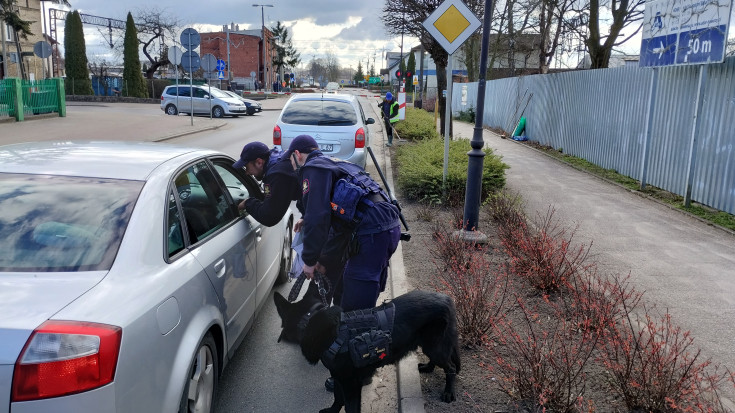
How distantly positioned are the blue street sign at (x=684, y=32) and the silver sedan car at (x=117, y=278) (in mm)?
7606

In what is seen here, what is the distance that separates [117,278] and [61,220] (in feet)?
1.72

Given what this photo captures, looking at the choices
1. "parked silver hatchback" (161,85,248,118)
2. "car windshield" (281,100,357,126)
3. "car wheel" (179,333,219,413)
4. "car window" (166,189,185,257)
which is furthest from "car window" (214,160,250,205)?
"parked silver hatchback" (161,85,248,118)

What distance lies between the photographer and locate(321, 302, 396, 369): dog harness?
9.58 feet

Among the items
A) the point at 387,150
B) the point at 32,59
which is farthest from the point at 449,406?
the point at 32,59

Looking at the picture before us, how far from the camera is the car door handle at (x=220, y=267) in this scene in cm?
314

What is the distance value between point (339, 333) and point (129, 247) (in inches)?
43.5

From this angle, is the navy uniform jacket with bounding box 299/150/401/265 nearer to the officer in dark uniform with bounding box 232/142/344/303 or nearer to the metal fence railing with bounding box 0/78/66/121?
the officer in dark uniform with bounding box 232/142/344/303

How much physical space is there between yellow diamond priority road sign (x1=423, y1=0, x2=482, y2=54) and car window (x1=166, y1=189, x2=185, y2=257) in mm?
5096

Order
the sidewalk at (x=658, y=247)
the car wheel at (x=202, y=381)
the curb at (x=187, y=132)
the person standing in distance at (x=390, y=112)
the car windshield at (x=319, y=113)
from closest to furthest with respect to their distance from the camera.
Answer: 1. the car wheel at (x=202, y=381)
2. the sidewalk at (x=658, y=247)
3. the car windshield at (x=319, y=113)
4. the curb at (x=187, y=132)
5. the person standing in distance at (x=390, y=112)

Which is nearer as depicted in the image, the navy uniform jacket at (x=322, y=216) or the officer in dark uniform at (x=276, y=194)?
the navy uniform jacket at (x=322, y=216)

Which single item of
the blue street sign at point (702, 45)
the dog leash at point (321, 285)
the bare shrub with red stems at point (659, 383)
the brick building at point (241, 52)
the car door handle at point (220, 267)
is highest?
the brick building at point (241, 52)

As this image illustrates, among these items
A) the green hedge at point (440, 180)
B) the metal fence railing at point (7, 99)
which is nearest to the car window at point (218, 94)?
the metal fence railing at point (7, 99)

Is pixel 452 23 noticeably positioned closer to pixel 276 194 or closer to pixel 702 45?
pixel 702 45

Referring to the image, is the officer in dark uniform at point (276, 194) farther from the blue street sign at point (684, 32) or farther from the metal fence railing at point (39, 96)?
the metal fence railing at point (39, 96)
